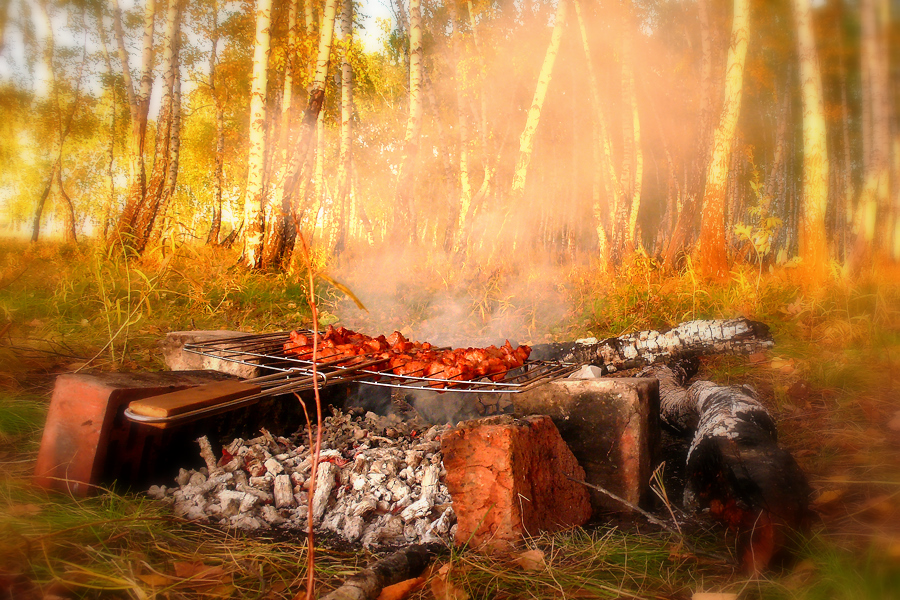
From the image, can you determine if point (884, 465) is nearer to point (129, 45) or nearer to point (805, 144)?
point (805, 144)

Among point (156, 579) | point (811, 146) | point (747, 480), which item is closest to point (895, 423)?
point (747, 480)

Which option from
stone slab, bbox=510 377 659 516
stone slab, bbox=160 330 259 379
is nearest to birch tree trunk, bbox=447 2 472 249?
stone slab, bbox=160 330 259 379

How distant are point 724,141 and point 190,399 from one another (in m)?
5.89

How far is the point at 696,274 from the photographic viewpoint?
4.81 m

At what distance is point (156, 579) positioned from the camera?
4.22 ft

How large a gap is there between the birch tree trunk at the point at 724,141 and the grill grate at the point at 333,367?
3347 mm

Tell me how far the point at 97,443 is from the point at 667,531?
2.34 meters

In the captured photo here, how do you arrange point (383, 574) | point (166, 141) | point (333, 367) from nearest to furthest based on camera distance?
point (383, 574), point (333, 367), point (166, 141)

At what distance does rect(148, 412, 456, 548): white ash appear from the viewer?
1815 mm

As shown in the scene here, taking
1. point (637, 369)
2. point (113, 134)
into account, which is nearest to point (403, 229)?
point (113, 134)

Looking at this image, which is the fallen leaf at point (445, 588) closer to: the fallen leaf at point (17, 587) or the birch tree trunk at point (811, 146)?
the fallen leaf at point (17, 587)

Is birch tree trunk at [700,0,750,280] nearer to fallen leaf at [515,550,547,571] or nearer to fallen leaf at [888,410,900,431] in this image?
fallen leaf at [888,410,900,431]

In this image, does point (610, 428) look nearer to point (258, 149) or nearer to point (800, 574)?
point (800, 574)

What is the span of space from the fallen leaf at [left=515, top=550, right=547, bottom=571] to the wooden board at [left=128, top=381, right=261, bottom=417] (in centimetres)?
116
